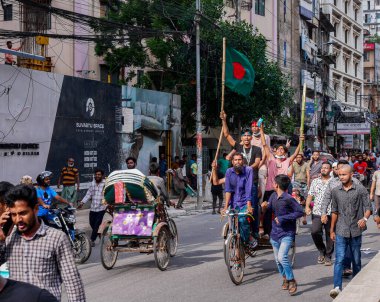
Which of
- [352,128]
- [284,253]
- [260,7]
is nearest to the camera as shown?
[284,253]

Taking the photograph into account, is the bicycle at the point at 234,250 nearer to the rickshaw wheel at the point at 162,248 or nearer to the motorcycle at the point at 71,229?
the rickshaw wheel at the point at 162,248

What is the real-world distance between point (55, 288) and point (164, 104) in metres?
24.8

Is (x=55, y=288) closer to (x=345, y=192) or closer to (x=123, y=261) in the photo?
(x=345, y=192)

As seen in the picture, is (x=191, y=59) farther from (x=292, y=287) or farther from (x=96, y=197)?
(x=292, y=287)

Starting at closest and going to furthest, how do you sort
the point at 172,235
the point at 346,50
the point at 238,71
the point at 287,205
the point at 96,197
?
the point at 287,205, the point at 172,235, the point at 96,197, the point at 238,71, the point at 346,50

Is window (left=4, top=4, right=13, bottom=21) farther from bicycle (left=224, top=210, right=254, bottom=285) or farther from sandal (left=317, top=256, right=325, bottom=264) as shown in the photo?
bicycle (left=224, top=210, right=254, bottom=285)

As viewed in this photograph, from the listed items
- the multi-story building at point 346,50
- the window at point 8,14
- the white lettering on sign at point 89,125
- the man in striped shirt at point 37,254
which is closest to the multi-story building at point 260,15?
the window at point 8,14

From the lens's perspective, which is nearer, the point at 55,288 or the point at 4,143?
the point at 55,288

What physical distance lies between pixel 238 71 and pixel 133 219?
9.10 meters

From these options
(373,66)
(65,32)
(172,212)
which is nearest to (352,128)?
(65,32)

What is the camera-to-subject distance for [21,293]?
3.37 meters

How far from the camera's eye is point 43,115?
860 inches

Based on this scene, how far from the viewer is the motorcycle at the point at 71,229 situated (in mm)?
11484

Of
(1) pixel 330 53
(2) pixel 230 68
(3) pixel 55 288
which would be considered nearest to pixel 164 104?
(2) pixel 230 68
